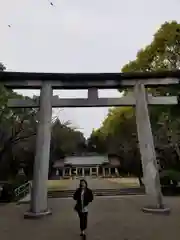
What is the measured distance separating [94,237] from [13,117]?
17943 millimetres

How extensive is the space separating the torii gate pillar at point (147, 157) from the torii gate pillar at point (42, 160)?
3707 millimetres

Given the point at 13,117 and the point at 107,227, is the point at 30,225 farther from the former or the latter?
the point at 13,117

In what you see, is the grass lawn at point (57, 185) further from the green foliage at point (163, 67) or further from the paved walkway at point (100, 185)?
the green foliage at point (163, 67)

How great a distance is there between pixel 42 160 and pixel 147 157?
161 inches

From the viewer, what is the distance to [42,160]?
11.6 meters

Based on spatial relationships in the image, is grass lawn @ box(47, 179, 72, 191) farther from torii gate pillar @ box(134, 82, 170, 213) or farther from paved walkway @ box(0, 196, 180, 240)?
paved walkway @ box(0, 196, 180, 240)

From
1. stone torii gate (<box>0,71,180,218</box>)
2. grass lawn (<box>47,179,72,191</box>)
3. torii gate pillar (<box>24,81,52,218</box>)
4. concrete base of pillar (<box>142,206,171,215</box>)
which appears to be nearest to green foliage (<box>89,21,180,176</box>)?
stone torii gate (<box>0,71,180,218</box>)

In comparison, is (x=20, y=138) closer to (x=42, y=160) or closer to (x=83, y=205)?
(x=42, y=160)

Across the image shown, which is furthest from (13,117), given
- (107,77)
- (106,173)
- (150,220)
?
(106,173)

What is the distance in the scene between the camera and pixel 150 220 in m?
9.90

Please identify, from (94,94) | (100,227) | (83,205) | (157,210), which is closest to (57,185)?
(94,94)

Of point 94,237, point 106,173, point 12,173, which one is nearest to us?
point 94,237

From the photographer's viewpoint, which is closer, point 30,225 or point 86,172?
point 30,225

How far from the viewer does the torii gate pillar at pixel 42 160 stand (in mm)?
11102
